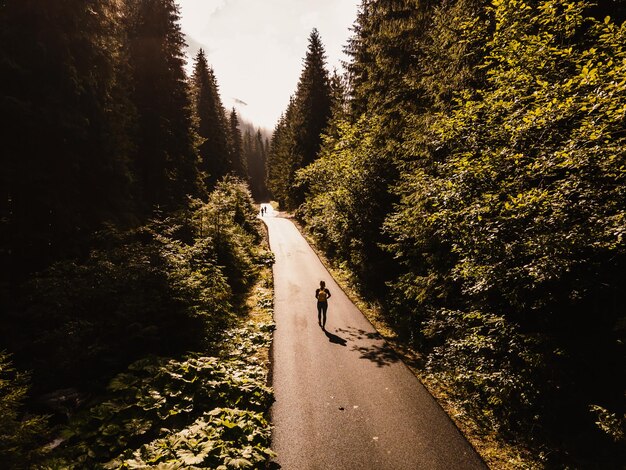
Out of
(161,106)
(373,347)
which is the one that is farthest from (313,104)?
(373,347)

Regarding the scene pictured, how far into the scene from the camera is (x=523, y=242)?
17.7 ft

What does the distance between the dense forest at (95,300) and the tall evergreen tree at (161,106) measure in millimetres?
3393

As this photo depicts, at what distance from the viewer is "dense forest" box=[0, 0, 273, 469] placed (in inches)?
220

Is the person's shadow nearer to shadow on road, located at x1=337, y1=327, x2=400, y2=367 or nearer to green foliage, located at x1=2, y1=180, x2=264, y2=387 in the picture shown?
shadow on road, located at x1=337, y1=327, x2=400, y2=367

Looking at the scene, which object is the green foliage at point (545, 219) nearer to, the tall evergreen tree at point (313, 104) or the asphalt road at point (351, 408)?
the asphalt road at point (351, 408)

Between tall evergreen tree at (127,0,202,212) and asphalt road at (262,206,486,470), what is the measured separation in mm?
13034

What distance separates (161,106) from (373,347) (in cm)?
1975

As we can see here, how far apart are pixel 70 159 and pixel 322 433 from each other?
11812 millimetres

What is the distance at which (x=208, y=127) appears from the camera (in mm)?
40281

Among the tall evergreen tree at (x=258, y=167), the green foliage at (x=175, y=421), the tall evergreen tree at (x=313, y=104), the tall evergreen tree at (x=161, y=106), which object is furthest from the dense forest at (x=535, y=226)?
the tall evergreen tree at (x=258, y=167)

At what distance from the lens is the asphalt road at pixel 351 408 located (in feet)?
20.2

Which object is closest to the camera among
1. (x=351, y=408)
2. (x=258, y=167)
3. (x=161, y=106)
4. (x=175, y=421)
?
(x=175, y=421)

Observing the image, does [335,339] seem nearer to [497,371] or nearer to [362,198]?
[497,371]

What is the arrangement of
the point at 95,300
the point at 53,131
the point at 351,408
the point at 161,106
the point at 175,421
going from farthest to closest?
the point at 161,106 → the point at 53,131 → the point at 95,300 → the point at 351,408 → the point at 175,421
